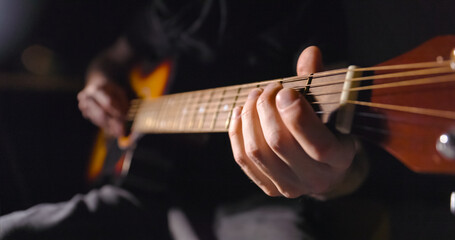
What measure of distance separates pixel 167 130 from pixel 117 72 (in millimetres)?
395

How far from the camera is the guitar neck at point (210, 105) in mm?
325

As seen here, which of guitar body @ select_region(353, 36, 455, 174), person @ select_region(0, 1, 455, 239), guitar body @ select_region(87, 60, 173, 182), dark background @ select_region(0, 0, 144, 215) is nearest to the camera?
guitar body @ select_region(353, 36, 455, 174)

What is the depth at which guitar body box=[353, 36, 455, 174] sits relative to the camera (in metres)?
0.25

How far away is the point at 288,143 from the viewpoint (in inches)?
13.4

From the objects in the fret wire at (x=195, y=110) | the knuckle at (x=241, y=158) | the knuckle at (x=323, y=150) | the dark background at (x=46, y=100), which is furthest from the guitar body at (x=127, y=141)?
the knuckle at (x=323, y=150)

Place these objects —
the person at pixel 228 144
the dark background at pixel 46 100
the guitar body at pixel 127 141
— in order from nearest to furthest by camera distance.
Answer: the person at pixel 228 144, the dark background at pixel 46 100, the guitar body at pixel 127 141

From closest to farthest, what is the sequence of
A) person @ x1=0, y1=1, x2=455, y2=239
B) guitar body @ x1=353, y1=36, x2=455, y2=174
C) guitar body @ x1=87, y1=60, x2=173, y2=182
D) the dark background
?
Result: guitar body @ x1=353, y1=36, x2=455, y2=174 → person @ x1=0, y1=1, x2=455, y2=239 → the dark background → guitar body @ x1=87, y1=60, x2=173, y2=182

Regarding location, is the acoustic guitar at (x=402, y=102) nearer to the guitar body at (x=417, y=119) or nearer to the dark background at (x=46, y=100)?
the guitar body at (x=417, y=119)

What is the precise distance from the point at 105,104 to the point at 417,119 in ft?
2.24

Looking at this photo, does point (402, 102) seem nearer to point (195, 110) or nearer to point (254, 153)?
point (254, 153)

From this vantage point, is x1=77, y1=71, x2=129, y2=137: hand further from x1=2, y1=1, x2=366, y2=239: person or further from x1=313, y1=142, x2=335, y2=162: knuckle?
x1=313, y1=142, x2=335, y2=162: knuckle

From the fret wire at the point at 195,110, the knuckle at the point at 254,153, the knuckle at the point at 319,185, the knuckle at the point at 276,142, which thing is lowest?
the knuckle at the point at 319,185

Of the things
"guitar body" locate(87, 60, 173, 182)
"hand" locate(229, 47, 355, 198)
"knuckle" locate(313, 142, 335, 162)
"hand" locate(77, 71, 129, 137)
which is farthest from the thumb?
"hand" locate(77, 71, 129, 137)

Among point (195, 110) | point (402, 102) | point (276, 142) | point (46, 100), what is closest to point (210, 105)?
point (195, 110)
